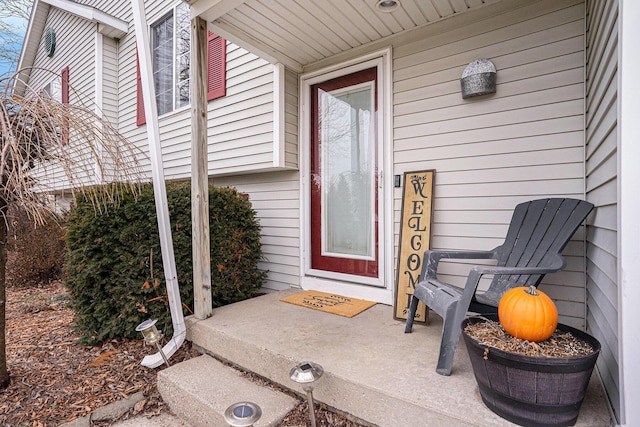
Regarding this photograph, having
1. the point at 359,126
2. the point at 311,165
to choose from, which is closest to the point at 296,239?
the point at 311,165

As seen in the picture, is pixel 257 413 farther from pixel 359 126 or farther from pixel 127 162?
pixel 359 126

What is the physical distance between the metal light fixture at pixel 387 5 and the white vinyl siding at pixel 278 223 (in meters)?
1.67

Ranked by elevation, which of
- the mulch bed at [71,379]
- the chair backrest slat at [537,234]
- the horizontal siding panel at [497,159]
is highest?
the horizontal siding panel at [497,159]

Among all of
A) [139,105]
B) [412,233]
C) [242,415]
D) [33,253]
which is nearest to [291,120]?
[412,233]

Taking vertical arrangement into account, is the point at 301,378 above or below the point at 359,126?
below

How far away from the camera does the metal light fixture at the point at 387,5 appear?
2404 mm

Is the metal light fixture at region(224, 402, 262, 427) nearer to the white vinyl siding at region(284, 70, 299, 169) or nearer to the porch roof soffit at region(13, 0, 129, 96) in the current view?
the white vinyl siding at region(284, 70, 299, 169)

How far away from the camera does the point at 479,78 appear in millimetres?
2373

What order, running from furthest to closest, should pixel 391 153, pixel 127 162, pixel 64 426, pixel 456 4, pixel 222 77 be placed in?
1. pixel 222 77
2. pixel 391 153
3. pixel 456 4
4. pixel 127 162
5. pixel 64 426

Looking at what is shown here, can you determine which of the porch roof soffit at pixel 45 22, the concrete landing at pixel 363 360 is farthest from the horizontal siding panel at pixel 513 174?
the porch roof soffit at pixel 45 22

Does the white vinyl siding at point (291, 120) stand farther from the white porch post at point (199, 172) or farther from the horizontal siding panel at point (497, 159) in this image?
the horizontal siding panel at point (497, 159)

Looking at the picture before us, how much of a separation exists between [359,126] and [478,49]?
→ 43.5 inches

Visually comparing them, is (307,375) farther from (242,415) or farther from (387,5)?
(387,5)

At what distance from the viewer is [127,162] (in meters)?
2.13
